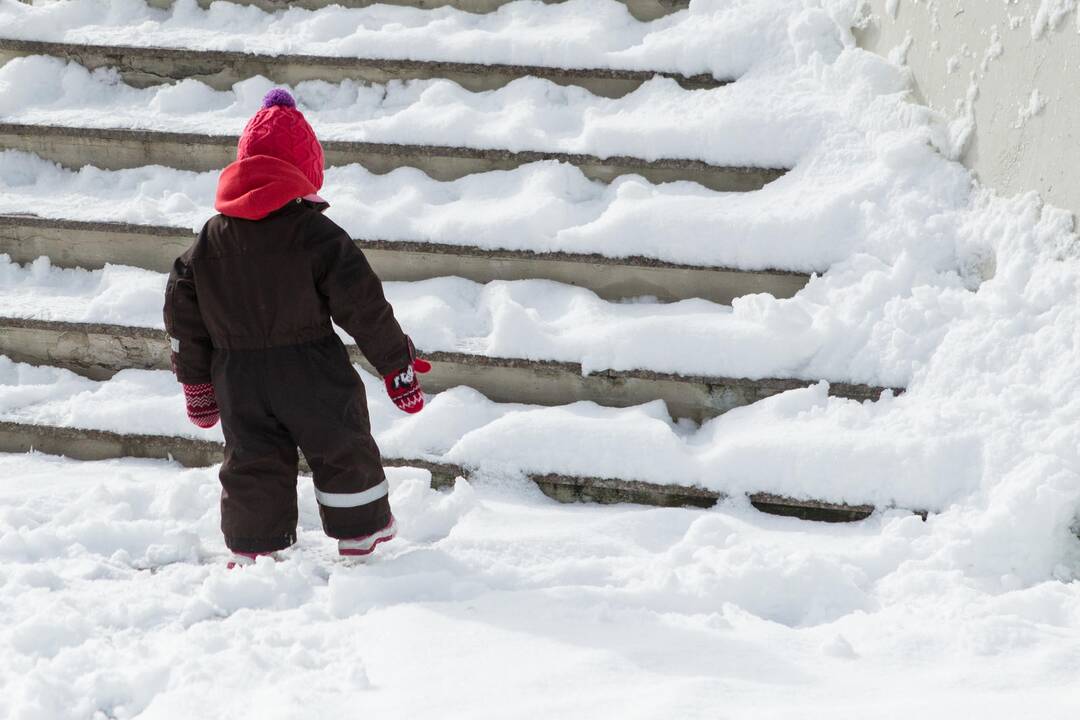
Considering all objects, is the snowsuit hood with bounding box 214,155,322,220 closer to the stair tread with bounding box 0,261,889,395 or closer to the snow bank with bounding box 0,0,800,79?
the stair tread with bounding box 0,261,889,395

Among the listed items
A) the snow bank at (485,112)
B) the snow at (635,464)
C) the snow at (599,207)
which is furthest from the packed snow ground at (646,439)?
the snow bank at (485,112)

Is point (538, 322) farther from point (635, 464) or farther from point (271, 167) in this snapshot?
point (271, 167)

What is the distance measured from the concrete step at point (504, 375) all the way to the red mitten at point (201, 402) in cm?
61

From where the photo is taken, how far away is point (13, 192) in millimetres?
3453

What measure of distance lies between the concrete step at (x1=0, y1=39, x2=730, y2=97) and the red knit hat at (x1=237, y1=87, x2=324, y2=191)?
4.44 feet

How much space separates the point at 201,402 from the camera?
2.42 metres

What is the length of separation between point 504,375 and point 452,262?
1.52 feet

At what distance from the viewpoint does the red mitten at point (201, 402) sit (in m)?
2.41

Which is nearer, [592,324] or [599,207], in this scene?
[592,324]

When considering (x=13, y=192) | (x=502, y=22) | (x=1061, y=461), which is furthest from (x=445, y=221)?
(x=1061, y=461)

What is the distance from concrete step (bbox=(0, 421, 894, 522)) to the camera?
2.58m

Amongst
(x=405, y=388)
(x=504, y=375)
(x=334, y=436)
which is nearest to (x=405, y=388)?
(x=405, y=388)

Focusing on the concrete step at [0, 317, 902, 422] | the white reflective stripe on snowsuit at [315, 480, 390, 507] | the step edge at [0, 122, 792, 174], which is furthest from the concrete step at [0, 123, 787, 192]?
the white reflective stripe on snowsuit at [315, 480, 390, 507]

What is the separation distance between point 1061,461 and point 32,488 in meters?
2.73
